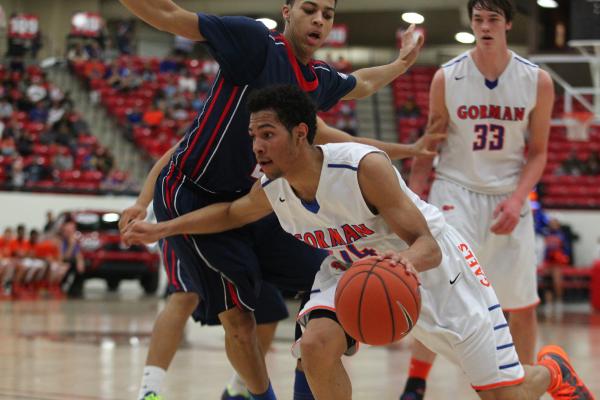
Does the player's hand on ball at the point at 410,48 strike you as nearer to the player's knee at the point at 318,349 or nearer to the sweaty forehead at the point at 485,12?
the sweaty forehead at the point at 485,12

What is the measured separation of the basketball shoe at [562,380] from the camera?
15.5 feet

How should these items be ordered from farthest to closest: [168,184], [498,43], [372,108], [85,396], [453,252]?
[372,108] < [85,396] < [498,43] < [168,184] < [453,252]

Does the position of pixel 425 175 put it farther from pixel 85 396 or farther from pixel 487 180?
pixel 85 396

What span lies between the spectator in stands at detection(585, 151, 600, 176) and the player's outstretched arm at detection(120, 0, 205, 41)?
741 inches

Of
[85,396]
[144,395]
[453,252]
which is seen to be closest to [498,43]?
[453,252]

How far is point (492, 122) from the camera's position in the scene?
5.51 m

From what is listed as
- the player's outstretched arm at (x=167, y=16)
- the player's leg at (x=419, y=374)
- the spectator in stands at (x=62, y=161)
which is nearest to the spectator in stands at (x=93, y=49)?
the spectator in stands at (x=62, y=161)

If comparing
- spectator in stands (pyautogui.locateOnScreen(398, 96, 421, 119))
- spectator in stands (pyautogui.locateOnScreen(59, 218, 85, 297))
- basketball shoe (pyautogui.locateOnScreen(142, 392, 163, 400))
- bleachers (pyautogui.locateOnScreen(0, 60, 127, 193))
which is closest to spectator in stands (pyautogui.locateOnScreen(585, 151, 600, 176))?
spectator in stands (pyautogui.locateOnScreen(398, 96, 421, 119))

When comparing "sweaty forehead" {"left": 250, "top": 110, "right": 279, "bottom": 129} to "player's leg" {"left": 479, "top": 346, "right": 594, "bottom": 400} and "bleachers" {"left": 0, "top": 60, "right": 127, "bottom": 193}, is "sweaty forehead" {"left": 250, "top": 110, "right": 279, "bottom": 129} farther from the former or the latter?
"bleachers" {"left": 0, "top": 60, "right": 127, "bottom": 193}

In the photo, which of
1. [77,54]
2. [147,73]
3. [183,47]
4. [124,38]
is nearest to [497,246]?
[147,73]

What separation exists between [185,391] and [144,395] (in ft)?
4.20

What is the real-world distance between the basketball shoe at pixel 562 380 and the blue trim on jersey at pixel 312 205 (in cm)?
154

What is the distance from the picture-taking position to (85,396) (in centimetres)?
582

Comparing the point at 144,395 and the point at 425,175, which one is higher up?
the point at 425,175
